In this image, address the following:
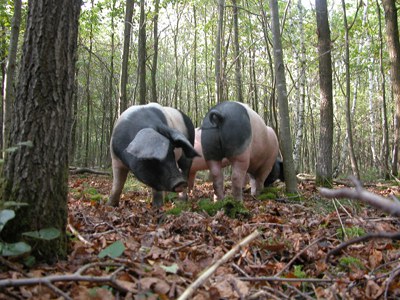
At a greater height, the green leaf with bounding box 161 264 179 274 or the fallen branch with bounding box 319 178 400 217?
the fallen branch with bounding box 319 178 400 217

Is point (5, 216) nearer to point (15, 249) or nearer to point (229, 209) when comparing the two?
point (15, 249)

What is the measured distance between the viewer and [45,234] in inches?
92.5

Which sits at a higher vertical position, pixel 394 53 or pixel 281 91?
pixel 394 53

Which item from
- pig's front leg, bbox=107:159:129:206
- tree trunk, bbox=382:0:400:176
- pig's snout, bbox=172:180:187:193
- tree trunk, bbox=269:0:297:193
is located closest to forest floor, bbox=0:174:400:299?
pig's snout, bbox=172:180:187:193

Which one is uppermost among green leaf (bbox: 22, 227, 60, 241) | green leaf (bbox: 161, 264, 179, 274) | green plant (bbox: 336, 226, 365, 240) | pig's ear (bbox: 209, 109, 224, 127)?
pig's ear (bbox: 209, 109, 224, 127)

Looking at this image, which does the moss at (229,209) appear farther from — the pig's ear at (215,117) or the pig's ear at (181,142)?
the pig's ear at (215,117)

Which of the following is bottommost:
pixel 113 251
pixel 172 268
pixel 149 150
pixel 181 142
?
pixel 172 268

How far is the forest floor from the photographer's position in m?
2.11

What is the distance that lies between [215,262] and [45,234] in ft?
3.47

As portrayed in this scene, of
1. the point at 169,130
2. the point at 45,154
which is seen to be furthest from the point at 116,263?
the point at 169,130

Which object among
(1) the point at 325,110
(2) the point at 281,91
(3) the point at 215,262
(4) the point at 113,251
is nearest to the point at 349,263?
(3) the point at 215,262

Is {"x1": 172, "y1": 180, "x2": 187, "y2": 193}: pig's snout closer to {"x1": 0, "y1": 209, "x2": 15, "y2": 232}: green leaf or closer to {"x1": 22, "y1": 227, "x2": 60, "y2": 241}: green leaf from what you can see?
{"x1": 22, "y1": 227, "x2": 60, "y2": 241}: green leaf

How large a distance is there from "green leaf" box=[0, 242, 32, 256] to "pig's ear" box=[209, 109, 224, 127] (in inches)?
169

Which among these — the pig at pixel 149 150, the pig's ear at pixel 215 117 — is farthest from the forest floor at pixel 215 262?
the pig's ear at pixel 215 117
